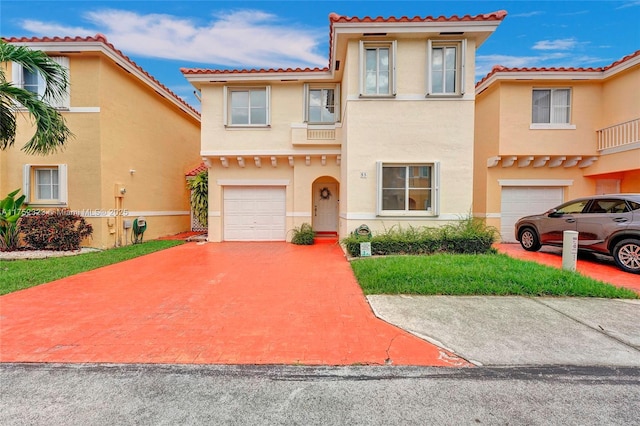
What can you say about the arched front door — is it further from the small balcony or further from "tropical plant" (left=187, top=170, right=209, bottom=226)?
"tropical plant" (left=187, top=170, right=209, bottom=226)

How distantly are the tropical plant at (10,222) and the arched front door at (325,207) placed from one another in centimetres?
1025

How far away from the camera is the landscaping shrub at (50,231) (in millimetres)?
9281

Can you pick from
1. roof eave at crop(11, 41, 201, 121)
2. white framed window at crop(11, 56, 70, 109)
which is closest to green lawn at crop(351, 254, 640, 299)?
roof eave at crop(11, 41, 201, 121)

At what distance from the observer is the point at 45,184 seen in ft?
33.8

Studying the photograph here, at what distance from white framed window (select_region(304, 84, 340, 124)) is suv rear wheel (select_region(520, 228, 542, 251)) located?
7.83 metres

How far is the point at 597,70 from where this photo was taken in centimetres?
1037

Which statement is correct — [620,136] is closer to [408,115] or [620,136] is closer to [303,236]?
[408,115]

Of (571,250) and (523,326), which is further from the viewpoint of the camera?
(571,250)

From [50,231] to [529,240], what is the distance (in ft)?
51.3

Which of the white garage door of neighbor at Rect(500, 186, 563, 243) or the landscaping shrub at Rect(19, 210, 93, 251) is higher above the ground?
the white garage door of neighbor at Rect(500, 186, 563, 243)

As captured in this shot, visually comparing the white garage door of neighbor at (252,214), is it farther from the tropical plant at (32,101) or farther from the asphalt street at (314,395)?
the asphalt street at (314,395)

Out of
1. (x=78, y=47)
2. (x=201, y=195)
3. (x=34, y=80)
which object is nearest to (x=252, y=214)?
(x=201, y=195)

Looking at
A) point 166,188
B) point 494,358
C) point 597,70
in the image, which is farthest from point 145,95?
point 597,70

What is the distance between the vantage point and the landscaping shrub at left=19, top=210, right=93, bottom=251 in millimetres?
9281
